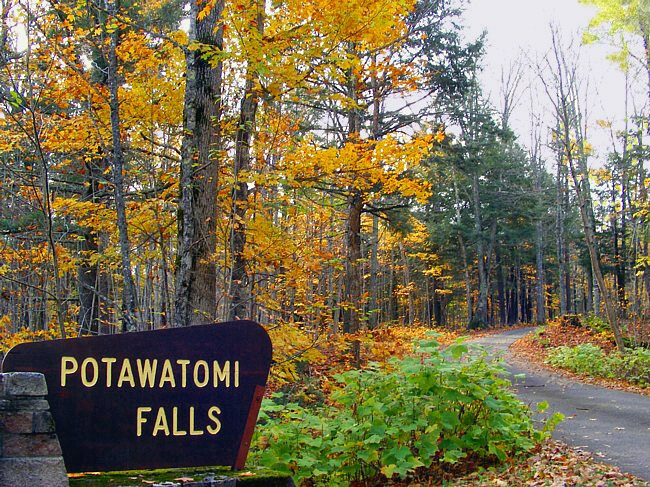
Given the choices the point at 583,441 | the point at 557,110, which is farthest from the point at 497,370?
the point at 557,110

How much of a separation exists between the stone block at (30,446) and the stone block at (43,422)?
0.10 feet

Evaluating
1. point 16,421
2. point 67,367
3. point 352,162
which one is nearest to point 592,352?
point 352,162

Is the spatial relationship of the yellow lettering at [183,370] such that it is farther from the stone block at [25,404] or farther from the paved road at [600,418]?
the paved road at [600,418]

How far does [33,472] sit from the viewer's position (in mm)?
2873

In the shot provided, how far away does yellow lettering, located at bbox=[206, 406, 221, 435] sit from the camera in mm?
3475

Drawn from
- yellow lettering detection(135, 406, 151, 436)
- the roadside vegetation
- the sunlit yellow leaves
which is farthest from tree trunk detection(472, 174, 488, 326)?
yellow lettering detection(135, 406, 151, 436)

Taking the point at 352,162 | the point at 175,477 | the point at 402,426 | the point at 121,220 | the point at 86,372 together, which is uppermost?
the point at 352,162

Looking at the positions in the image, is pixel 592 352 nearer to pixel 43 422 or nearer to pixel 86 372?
pixel 86 372

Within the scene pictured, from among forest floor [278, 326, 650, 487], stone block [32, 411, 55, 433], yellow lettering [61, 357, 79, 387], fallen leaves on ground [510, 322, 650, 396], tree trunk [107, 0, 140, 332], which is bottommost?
fallen leaves on ground [510, 322, 650, 396]

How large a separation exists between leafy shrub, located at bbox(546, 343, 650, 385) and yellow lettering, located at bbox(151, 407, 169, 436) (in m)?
12.5

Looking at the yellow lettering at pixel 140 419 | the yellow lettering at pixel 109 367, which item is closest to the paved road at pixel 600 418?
the yellow lettering at pixel 140 419

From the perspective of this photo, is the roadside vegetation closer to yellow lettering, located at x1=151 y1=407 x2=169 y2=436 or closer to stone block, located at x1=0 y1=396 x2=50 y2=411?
yellow lettering, located at x1=151 y1=407 x2=169 y2=436

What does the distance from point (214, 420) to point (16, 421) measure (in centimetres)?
107

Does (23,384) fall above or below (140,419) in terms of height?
above
